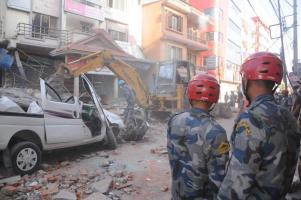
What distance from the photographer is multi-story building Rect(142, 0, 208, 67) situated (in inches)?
1059

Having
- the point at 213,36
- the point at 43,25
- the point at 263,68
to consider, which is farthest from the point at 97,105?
the point at 213,36

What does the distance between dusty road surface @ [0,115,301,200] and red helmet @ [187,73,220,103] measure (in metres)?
3.26

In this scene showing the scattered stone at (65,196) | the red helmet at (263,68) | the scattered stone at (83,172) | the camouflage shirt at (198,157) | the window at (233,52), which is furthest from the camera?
the window at (233,52)

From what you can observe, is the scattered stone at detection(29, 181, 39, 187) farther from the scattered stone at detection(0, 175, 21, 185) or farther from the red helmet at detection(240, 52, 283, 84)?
the red helmet at detection(240, 52, 283, 84)

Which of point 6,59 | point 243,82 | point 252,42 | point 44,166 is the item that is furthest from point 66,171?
point 252,42

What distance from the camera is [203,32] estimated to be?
36.7 meters

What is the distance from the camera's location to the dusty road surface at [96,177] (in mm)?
5422

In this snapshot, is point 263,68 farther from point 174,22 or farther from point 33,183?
point 174,22

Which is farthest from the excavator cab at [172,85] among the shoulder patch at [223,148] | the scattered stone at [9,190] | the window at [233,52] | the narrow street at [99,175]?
the window at [233,52]

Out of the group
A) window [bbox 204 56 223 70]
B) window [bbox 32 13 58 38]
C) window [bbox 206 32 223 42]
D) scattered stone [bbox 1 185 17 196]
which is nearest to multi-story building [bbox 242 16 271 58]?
window [bbox 206 32 223 42]

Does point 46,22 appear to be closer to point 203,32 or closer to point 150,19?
point 150,19

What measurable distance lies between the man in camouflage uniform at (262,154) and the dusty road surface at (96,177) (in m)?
3.82

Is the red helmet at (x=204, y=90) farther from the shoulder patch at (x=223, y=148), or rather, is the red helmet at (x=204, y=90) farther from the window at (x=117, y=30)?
the window at (x=117, y=30)

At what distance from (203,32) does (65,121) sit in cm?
3171
